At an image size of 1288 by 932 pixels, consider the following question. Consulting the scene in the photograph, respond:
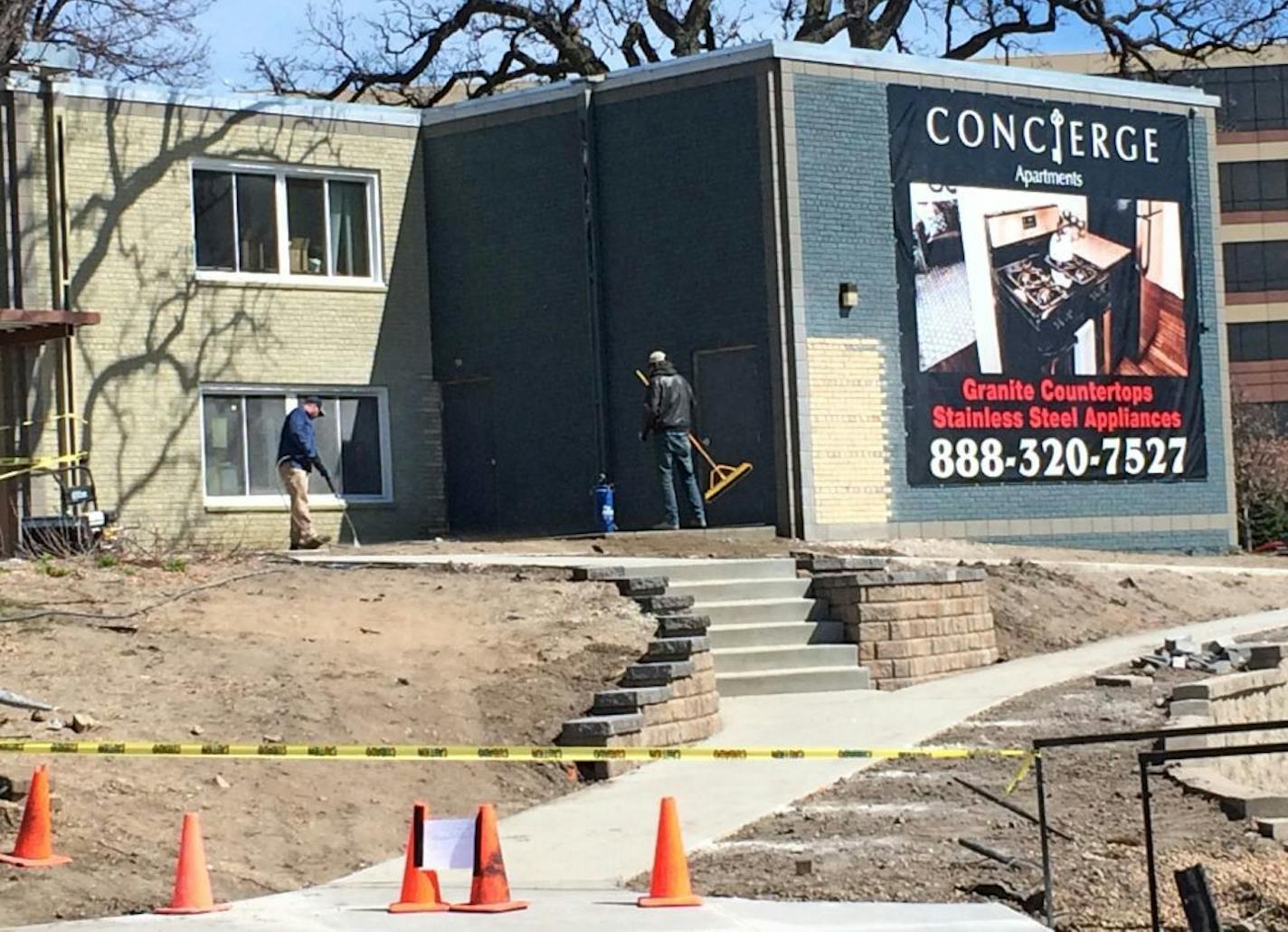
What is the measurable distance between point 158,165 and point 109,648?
14042 mm

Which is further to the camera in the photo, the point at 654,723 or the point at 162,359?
the point at 162,359

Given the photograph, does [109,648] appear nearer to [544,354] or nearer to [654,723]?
[654,723]

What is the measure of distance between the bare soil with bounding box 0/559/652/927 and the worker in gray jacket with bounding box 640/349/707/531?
20.7ft

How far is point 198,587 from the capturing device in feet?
58.6

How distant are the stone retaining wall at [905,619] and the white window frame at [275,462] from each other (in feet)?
32.6

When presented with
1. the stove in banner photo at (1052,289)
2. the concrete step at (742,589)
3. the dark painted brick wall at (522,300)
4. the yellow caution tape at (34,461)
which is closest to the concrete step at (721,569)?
the concrete step at (742,589)

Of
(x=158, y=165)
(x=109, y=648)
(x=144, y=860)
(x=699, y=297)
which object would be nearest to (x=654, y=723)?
(x=109, y=648)

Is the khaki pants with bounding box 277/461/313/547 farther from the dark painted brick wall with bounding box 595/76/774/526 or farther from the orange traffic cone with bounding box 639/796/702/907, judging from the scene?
the orange traffic cone with bounding box 639/796/702/907

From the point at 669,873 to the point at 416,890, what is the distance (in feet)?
3.88

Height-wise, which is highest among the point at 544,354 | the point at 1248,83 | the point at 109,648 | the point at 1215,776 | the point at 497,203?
the point at 1248,83

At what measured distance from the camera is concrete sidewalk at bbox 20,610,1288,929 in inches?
461

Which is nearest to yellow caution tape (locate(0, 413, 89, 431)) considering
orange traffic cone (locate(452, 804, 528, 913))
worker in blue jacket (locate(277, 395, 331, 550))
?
worker in blue jacket (locate(277, 395, 331, 550))

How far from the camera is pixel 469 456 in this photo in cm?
3070

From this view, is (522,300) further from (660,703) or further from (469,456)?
(660,703)
